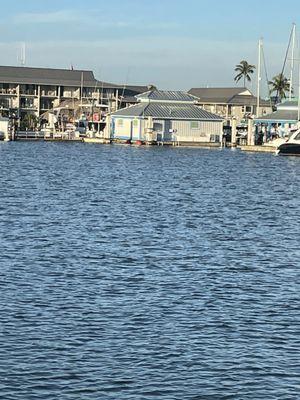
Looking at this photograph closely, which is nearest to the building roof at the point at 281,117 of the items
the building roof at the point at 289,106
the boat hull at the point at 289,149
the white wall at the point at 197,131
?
the building roof at the point at 289,106

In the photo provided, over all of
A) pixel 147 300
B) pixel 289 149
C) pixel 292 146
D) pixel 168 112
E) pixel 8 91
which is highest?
pixel 8 91

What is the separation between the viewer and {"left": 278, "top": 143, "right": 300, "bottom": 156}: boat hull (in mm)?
123375

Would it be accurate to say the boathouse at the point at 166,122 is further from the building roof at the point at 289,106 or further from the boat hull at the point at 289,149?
the boat hull at the point at 289,149

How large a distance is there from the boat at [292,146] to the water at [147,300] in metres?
67.7

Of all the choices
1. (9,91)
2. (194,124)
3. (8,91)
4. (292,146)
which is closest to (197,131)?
(194,124)

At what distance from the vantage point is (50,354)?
2006 cm

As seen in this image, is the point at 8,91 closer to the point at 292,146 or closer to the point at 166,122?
the point at 166,122

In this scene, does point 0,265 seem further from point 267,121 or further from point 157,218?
point 267,121

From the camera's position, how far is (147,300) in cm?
2536

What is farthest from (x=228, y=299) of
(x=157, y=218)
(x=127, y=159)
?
(x=127, y=159)

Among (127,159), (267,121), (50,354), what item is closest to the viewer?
(50,354)

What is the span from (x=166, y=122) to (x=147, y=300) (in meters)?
129

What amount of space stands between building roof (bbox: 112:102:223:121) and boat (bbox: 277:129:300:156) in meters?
30.3

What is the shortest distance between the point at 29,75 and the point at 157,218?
15647 centimetres
